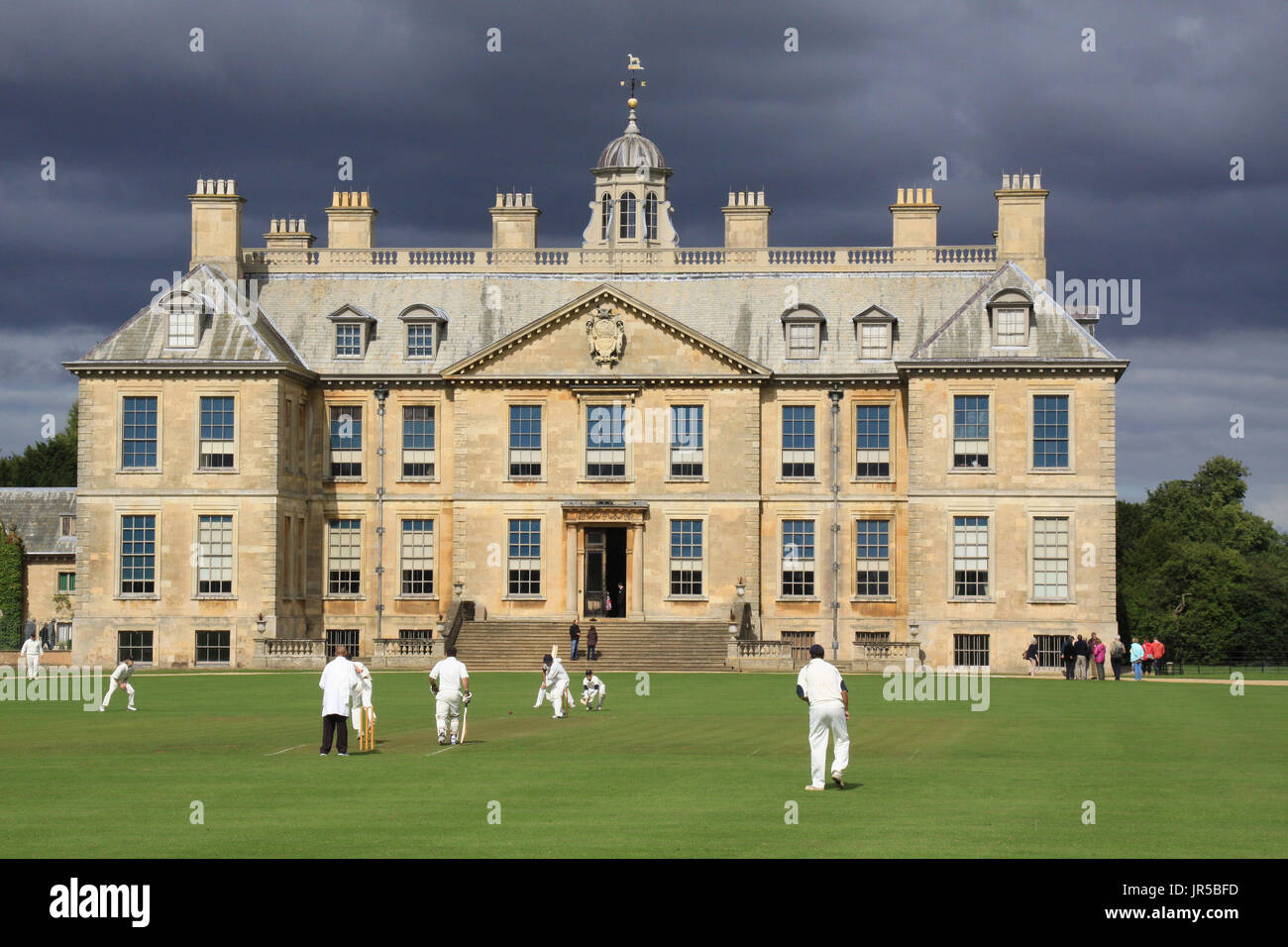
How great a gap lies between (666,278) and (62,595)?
110 ft

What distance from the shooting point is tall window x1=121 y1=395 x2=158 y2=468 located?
63.6m

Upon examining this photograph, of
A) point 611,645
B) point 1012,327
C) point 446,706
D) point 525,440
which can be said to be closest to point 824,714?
point 446,706

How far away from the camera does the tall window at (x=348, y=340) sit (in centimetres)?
6681

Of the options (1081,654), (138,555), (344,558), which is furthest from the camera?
(344,558)

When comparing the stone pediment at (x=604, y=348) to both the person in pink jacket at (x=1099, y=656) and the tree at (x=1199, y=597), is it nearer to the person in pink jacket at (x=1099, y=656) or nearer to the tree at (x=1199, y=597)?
the person in pink jacket at (x=1099, y=656)

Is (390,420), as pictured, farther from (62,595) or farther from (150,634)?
(62,595)

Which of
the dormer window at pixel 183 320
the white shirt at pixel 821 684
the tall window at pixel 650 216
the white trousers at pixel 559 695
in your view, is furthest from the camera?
the tall window at pixel 650 216

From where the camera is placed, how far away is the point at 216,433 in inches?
2499

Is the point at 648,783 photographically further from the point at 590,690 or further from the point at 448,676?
the point at 590,690

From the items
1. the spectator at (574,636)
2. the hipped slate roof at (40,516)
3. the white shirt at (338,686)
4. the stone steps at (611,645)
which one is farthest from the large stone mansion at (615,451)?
the white shirt at (338,686)

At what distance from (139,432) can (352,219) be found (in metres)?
12.1

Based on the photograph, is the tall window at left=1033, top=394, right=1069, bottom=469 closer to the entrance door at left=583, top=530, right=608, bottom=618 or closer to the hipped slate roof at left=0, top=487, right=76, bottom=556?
the entrance door at left=583, top=530, right=608, bottom=618

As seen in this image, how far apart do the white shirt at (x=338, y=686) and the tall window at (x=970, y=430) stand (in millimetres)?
36020

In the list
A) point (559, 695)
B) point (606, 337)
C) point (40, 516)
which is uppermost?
point (606, 337)
